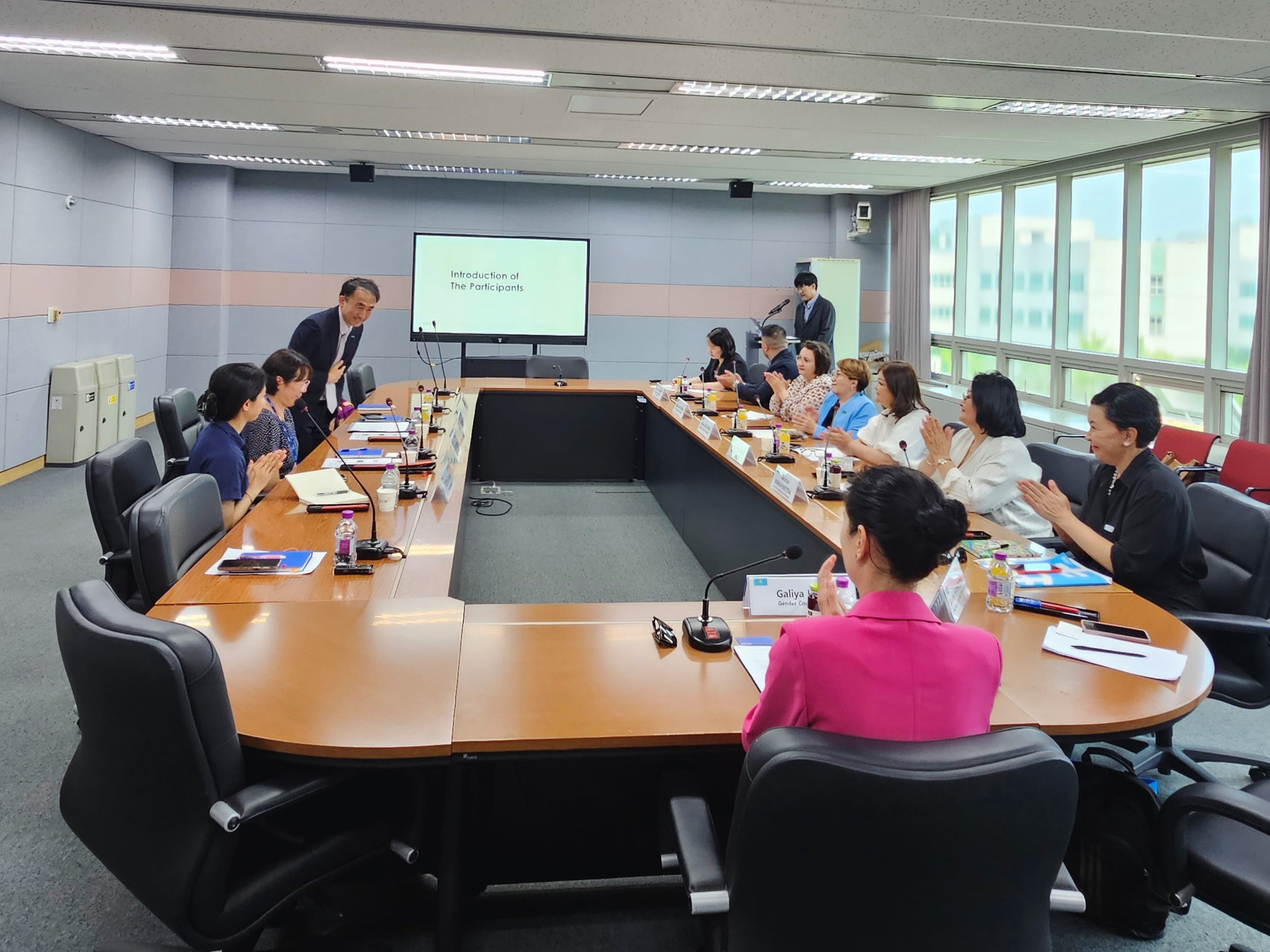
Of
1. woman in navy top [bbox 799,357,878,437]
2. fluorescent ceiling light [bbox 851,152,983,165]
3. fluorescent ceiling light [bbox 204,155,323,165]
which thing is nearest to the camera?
woman in navy top [bbox 799,357,878,437]

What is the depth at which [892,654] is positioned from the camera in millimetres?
1320

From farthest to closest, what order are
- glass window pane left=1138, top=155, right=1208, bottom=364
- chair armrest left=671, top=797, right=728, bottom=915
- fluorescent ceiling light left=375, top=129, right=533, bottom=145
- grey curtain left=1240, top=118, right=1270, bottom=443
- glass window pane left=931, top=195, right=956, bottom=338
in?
glass window pane left=931, top=195, right=956, bottom=338
fluorescent ceiling light left=375, top=129, right=533, bottom=145
glass window pane left=1138, top=155, right=1208, bottom=364
grey curtain left=1240, top=118, right=1270, bottom=443
chair armrest left=671, top=797, right=728, bottom=915

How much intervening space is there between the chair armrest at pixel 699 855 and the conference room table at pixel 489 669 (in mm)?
149

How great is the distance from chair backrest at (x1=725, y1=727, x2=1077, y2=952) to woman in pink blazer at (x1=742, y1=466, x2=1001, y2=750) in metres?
0.17

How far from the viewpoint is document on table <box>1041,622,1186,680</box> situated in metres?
1.95

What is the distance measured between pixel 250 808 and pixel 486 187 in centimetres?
868

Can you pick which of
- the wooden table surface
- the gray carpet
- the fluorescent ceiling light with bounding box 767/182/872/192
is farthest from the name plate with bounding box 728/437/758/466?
the fluorescent ceiling light with bounding box 767/182/872/192

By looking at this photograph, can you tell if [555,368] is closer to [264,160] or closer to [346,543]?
[264,160]

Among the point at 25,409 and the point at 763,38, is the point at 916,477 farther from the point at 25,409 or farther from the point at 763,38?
the point at 25,409

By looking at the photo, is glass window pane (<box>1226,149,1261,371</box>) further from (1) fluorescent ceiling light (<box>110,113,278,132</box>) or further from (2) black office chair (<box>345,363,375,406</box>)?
(1) fluorescent ceiling light (<box>110,113,278,132</box>)

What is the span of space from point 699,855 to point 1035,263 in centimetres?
783

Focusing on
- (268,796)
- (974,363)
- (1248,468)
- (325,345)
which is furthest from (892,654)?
(974,363)

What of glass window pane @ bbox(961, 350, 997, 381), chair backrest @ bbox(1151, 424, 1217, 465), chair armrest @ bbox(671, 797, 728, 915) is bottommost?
chair armrest @ bbox(671, 797, 728, 915)

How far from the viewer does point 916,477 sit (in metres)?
1.44
